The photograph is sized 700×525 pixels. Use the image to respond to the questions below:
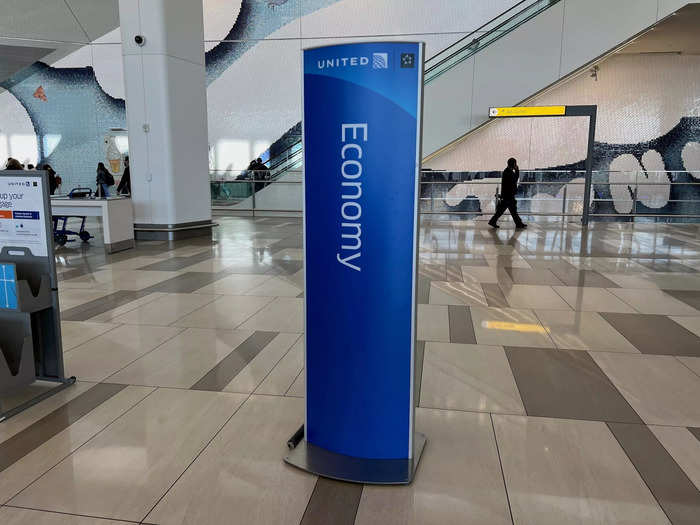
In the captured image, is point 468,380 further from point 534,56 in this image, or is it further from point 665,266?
point 534,56

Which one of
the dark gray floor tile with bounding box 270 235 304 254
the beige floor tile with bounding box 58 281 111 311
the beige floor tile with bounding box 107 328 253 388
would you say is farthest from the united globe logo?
the dark gray floor tile with bounding box 270 235 304 254

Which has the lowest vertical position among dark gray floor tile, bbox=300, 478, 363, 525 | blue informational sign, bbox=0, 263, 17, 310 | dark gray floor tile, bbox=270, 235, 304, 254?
dark gray floor tile, bbox=300, 478, 363, 525

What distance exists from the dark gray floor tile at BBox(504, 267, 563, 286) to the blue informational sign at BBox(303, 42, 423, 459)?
4721 mm

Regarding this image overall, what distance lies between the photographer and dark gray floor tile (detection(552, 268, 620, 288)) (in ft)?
21.6

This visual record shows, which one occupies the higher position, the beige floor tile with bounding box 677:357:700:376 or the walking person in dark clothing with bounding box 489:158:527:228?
the walking person in dark clothing with bounding box 489:158:527:228

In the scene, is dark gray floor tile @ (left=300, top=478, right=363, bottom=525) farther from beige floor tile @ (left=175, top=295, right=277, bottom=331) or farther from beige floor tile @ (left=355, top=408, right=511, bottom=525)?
beige floor tile @ (left=175, top=295, right=277, bottom=331)

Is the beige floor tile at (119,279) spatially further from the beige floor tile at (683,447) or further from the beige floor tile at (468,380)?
the beige floor tile at (683,447)

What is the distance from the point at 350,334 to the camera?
2348mm

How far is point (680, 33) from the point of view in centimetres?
1350

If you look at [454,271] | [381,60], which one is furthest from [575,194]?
[381,60]

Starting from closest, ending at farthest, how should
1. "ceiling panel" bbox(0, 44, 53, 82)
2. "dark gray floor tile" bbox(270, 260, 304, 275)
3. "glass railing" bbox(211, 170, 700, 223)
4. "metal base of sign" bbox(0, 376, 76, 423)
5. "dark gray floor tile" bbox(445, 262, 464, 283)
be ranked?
1. "metal base of sign" bbox(0, 376, 76, 423)
2. "dark gray floor tile" bbox(445, 262, 464, 283)
3. "dark gray floor tile" bbox(270, 260, 304, 275)
4. "glass railing" bbox(211, 170, 700, 223)
5. "ceiling panel" bbox(0, 44, 53, 82)

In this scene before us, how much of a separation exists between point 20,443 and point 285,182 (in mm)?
14282

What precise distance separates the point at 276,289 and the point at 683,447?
4.39 meters

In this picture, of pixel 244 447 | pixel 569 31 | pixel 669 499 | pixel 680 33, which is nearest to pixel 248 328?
pixel 244 447
